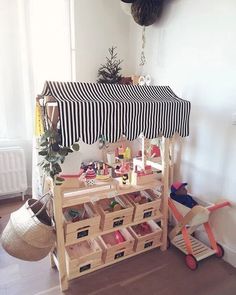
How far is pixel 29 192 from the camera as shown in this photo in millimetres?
3275

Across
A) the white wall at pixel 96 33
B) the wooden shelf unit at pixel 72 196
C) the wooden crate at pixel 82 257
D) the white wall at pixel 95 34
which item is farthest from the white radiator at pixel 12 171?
the wooden crate at pixel 82 257

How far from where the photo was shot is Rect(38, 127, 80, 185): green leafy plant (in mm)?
1459

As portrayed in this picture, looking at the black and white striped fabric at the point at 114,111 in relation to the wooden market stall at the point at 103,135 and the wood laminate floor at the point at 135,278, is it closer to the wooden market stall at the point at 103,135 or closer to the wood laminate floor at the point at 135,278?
the wooden market stall at the point at 103,135

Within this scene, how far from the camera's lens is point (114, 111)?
157 cm

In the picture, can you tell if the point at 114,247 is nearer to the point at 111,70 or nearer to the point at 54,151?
the point at 54,151

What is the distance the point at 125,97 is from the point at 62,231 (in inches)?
40.8

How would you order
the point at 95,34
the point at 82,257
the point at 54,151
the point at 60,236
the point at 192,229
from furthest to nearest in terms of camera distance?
the point at 95,34
the point at 192,229
the point at 82,257
the point at 60,236
the point at 54,151

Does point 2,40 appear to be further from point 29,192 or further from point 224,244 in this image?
point 224,244

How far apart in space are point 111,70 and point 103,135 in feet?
5.16

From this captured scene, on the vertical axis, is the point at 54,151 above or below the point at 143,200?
above

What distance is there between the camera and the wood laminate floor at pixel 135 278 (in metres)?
1.74

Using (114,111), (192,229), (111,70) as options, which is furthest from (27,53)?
(192,229)

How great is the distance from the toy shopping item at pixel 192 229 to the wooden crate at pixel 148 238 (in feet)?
0.53

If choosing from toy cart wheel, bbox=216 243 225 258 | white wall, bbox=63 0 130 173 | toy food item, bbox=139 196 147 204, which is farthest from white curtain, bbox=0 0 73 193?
toy cart wheel, bbox=216 243 225 258
